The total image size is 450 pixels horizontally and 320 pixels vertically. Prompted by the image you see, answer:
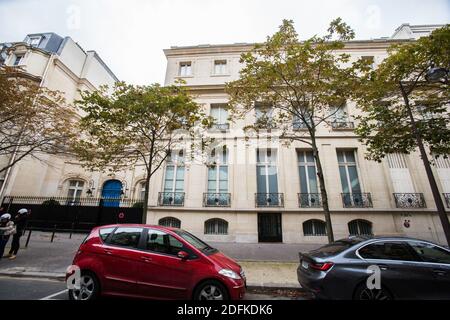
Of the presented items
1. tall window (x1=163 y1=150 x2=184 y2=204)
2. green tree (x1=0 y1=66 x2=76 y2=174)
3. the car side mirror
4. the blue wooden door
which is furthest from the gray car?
the blue wooden door

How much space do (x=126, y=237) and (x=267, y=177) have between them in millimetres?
10264

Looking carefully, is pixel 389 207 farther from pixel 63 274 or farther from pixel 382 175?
pixel 63 274

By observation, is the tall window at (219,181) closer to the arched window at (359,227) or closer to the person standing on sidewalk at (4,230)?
the arched window at (359,227)

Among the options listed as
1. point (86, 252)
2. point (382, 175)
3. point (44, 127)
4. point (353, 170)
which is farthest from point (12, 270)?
point (382, 175)

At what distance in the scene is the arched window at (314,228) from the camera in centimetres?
1171

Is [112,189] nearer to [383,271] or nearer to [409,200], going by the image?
[383,271]

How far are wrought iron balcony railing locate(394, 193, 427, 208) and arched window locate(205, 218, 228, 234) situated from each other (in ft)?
34.0

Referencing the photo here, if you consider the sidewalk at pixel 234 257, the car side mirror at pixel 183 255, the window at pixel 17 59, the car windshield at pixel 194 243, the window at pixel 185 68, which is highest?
the window at pixel 17 59

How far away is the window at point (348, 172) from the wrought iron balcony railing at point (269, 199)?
4.13m

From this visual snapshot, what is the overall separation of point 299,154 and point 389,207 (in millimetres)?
5940

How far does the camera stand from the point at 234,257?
336 inches

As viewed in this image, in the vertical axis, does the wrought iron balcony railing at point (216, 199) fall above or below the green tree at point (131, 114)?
below

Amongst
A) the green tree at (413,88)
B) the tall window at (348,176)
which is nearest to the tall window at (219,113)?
the tall window at (348,176)

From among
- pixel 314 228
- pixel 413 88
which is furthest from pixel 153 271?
pixel 413 88
